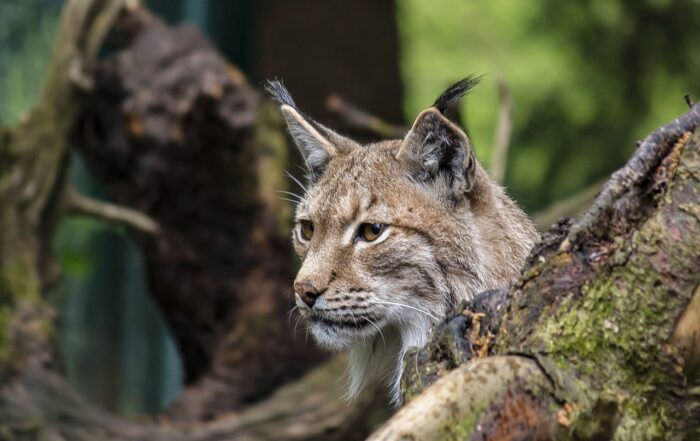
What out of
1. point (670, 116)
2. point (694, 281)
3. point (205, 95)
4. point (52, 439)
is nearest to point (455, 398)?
point (694, 281)

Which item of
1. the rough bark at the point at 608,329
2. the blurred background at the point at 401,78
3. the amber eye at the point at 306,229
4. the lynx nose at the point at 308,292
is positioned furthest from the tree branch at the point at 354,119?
the rough bark at the point at 608,329

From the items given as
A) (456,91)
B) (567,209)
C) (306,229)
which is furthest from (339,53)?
(456,91)

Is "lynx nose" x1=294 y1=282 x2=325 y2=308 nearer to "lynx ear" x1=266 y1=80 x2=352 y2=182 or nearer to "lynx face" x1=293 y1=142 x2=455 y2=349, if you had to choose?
"lynx face" x1=293 y1=142 x2=455 y2=349

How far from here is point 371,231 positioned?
11.9ft

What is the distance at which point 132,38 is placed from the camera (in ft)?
24.3

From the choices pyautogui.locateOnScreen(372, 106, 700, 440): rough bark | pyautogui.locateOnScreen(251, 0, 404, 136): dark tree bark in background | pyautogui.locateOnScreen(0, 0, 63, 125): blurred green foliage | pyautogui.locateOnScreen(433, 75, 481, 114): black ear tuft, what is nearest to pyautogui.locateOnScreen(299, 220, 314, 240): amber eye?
pyautogui.locateOnScreen(433, 75, 481, 114): black ear tuft

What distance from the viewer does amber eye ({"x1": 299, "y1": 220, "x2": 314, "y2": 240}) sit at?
3934 millimetres

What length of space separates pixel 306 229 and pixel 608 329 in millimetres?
1893

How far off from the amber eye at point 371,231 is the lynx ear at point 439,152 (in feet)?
0.82

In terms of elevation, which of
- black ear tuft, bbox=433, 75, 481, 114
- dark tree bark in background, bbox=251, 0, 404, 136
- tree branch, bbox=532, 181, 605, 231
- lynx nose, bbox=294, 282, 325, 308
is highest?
dark tree bark in background, bbox=251, 0, 404, 136

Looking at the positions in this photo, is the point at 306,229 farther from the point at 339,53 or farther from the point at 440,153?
the point at 339,53

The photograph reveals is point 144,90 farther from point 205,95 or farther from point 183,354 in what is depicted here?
point 183,354

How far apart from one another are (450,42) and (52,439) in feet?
21.3

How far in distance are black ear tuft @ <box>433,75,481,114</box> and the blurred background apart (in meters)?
4.51
